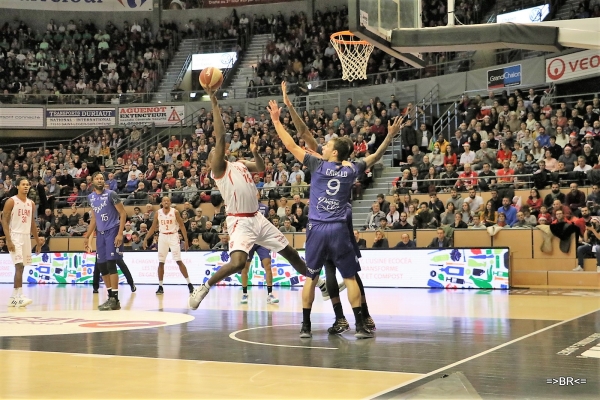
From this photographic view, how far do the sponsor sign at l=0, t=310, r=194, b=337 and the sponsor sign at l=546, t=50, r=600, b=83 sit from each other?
1561cm

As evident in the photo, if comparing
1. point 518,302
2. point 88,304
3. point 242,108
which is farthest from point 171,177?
point 518,302

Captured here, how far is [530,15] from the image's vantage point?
25.1 metres

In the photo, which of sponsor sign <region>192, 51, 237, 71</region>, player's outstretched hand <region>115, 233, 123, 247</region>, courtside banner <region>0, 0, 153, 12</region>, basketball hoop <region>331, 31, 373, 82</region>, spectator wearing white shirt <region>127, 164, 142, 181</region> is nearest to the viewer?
player's outstretched hand <region>115, 233, 123, 247</region>

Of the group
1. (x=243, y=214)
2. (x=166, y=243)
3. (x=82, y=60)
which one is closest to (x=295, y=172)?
(x=166, y=243)

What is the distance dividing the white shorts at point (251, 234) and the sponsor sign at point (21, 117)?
26658 millimetres

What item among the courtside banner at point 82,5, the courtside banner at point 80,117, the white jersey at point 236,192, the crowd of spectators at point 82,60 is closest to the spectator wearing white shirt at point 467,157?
the white jersey at point 236,192

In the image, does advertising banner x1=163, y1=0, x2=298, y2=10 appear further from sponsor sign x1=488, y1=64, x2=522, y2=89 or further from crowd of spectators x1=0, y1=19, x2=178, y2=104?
sponsor sign x1=488, y1=64, x2=522, y2=89

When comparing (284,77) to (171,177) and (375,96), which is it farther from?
(171,177)

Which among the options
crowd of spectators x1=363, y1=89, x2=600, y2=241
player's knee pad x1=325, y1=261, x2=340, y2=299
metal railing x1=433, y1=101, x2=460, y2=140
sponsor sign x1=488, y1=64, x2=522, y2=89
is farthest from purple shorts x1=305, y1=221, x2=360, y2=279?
sponsor sign x1=488, y1=64, x2=522, y2=89

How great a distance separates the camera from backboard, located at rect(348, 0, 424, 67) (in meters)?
10.1

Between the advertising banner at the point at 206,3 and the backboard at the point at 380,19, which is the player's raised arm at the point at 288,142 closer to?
the backboard at the point at 380,19

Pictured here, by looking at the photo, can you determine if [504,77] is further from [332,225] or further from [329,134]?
[332,225]

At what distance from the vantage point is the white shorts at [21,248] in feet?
41.0

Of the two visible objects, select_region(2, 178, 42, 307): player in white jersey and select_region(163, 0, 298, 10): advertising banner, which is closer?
select_region(2, 178, 42, 307): player in white jersey
